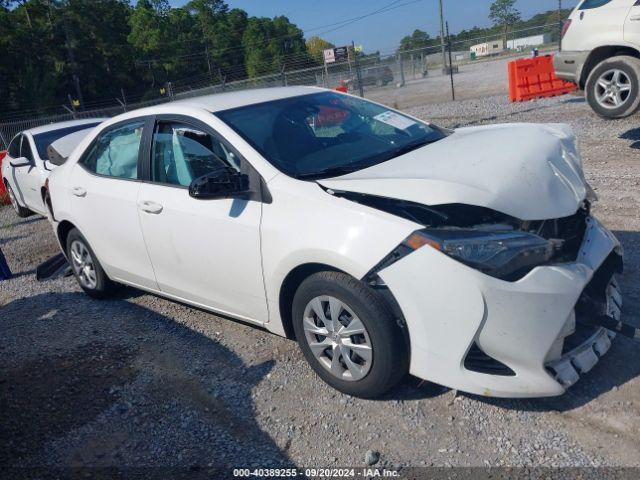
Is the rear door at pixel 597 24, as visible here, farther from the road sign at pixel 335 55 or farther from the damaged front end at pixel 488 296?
the road sign at pixel 335 55

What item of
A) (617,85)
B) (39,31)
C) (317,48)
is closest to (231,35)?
(317,48)

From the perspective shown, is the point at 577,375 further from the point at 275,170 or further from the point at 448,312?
the point at 275,170

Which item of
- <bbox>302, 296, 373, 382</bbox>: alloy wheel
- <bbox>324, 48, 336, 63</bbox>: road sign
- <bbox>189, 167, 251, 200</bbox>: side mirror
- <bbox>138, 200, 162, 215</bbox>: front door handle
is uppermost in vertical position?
<bbox>324, 48, 336, 63</bbox>: road sign

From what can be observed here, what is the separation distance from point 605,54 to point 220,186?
24.5 ft

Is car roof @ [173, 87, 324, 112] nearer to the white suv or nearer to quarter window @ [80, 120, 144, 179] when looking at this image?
quarter window @ [80, 120, 144, 179]

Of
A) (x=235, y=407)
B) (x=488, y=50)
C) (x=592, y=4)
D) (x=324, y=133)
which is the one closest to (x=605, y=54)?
(x=592, y=4)

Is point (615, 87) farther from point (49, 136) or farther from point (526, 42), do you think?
point (526, 42)

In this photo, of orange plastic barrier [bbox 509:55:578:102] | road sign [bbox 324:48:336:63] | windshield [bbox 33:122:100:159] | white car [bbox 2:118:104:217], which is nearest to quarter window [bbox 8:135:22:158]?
white car [bbox 2:118:104:217]

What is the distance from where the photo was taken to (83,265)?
5254 millimetres

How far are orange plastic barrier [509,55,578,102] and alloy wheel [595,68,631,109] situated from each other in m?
5.59

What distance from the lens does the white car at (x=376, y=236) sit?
8.79 ft

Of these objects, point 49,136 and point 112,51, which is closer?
point 49,136

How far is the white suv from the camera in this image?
8000 mm

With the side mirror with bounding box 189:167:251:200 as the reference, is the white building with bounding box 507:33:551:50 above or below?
above
